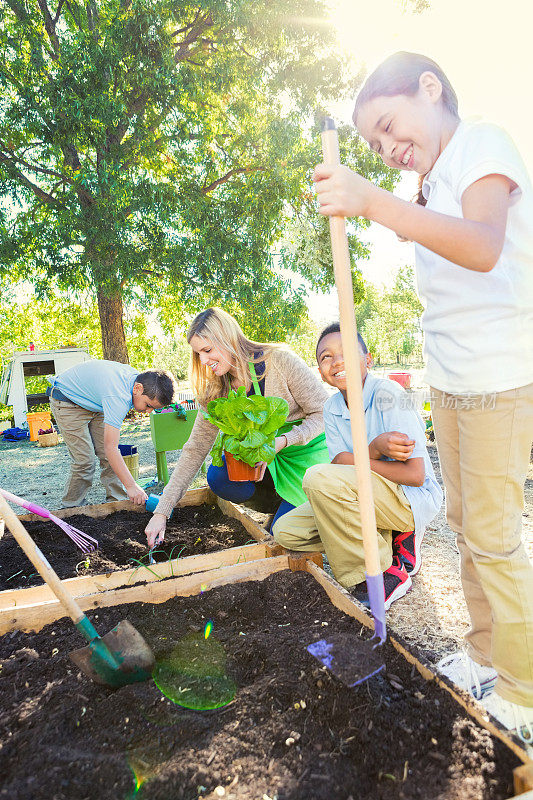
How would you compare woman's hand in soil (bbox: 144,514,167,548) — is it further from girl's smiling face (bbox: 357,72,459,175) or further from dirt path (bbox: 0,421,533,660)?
girl's smiling face (bbox: 357,72,459,175)

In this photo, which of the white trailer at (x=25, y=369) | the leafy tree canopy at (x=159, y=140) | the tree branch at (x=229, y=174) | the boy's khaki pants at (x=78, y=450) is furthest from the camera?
the white trailer at (x=25, y=369)

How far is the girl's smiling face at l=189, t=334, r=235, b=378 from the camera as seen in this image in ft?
8.35

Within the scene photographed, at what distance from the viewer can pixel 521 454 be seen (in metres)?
1.23

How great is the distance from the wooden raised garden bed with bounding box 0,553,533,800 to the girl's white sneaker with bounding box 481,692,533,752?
13 cm

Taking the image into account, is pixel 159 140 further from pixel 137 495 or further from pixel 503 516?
pixel 503 516

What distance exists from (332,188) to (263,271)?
25.6ft

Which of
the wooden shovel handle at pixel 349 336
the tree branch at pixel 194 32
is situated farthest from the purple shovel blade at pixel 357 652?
the tree branch at pixel 194 32

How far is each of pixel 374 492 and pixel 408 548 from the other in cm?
49

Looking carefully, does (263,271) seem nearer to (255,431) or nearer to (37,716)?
(255,431)

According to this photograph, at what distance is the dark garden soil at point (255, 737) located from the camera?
1035 millimetres

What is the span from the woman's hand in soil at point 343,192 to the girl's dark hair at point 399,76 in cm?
33

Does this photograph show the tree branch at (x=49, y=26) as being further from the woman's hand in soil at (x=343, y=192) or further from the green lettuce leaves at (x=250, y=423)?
the woman's hand in soil at (x=343, y=192)

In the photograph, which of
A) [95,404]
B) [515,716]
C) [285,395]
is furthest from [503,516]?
[95,404]

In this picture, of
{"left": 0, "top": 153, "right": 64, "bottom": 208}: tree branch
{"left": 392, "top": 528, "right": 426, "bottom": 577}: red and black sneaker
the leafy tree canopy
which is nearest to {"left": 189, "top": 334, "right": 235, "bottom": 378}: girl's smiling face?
{"left": 392, "top": 528, "right": 426, "bottom": 577}: red and black sneaker
